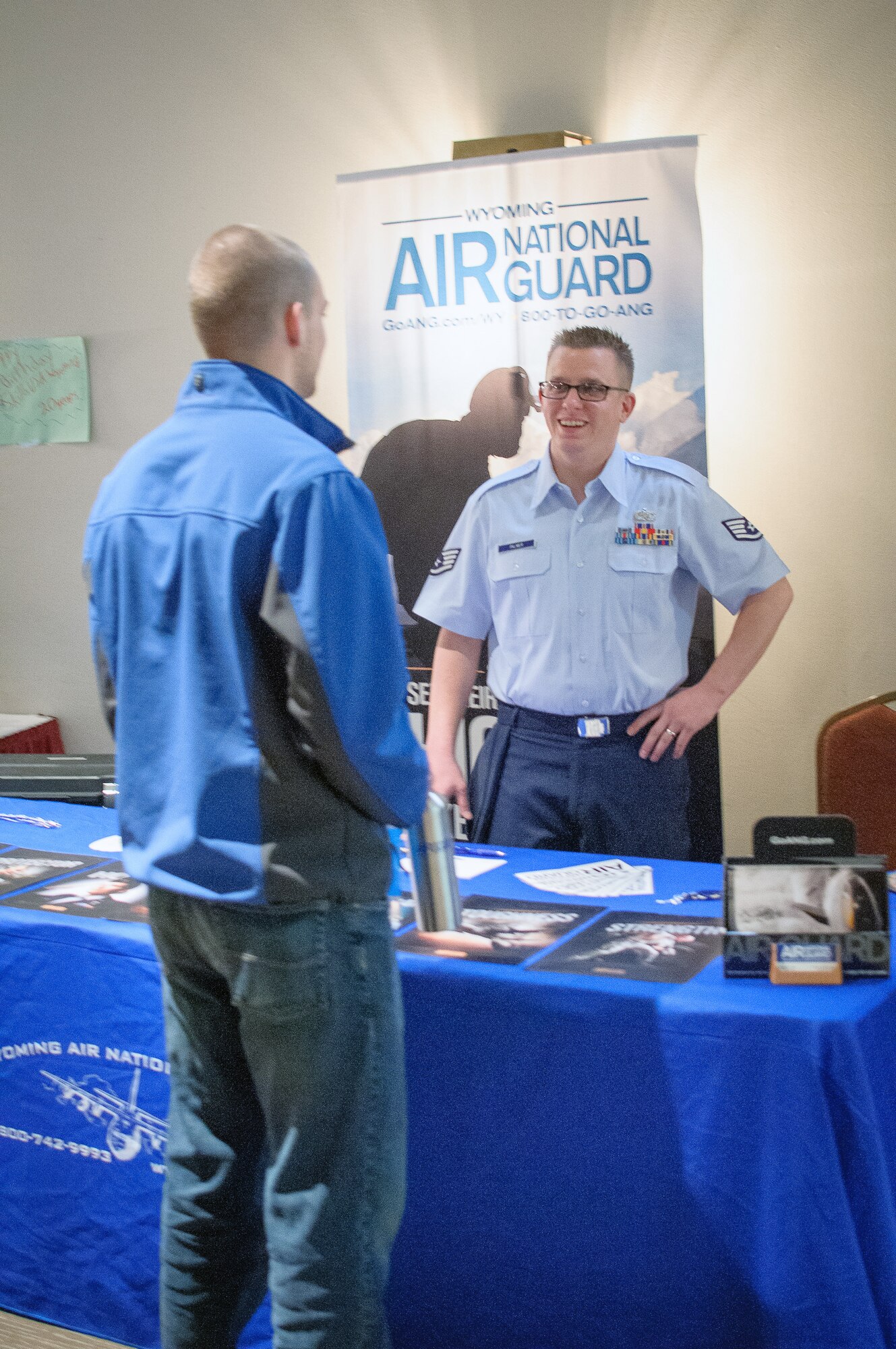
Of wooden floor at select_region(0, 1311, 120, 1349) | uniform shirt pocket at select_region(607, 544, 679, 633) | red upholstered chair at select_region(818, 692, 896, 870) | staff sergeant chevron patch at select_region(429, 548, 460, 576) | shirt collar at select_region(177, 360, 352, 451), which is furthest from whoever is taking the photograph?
staff sergeant chevron patch at select_region(429, 548, 460, 576)

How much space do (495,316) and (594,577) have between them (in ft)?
3.66

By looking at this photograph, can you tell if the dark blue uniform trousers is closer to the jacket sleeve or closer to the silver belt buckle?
the silver belt buckle

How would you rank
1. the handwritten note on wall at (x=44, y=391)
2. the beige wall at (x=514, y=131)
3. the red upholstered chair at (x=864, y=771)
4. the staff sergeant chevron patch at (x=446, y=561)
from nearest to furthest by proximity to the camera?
1. the red upholstered chair at (x=864, y=771)
2. the staff sergeant chevron patch at (x=446, y=561)
3. the beige wall at (x=514, y=131)
4. the handwritten note on wall at (x=44, y=391)

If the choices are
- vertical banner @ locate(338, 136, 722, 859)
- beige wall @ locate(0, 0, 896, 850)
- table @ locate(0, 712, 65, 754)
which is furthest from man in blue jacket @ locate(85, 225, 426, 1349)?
table @ locate(0, 712, 65, 754)

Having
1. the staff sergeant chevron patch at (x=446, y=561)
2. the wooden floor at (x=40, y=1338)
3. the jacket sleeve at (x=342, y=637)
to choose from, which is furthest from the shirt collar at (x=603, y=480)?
the wooden floor at (x=40, y=1338)

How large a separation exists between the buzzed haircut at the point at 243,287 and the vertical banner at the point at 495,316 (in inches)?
75.9

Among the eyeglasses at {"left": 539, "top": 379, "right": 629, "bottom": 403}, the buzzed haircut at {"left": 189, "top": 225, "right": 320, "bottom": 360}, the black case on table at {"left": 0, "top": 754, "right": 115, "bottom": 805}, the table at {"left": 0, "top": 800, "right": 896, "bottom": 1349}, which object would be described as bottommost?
the table at {"left": 0, "top": 800, "right": 896, "bottom": 1349}

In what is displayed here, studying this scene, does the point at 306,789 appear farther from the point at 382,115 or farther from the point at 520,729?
the point at 382,115

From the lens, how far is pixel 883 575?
353cm

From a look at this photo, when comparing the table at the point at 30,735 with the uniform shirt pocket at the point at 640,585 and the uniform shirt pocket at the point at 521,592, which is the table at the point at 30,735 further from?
the uniform shirt pocket at the point at 640,585

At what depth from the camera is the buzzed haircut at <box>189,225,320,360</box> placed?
1.42 metres

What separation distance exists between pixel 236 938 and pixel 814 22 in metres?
3.13

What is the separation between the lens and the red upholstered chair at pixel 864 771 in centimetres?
273

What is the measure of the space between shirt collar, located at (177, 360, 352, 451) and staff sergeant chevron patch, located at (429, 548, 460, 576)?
4.56 feet
